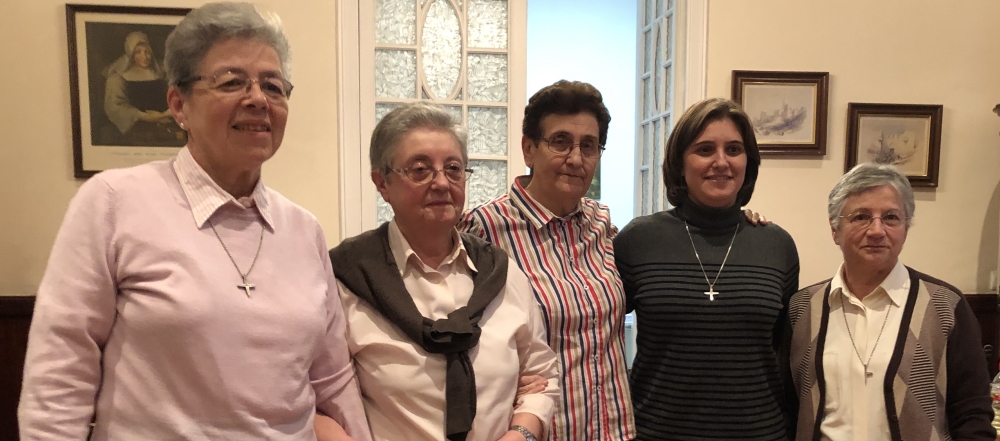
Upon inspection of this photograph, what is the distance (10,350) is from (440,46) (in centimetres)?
236

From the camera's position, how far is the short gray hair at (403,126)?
136 cm

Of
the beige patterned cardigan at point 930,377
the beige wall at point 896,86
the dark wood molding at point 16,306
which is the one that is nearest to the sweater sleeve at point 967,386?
the beige patterned cardigan at point 930,377

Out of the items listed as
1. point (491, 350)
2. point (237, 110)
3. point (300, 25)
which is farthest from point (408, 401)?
point (300, 25)

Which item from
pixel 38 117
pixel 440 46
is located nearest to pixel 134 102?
pixel 38 117

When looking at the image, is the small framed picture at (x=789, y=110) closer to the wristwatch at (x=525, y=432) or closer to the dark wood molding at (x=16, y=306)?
the wristwatch at (x=525, y=432)

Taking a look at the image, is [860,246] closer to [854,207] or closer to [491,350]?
[854,207]

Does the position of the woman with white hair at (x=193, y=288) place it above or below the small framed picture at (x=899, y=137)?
below

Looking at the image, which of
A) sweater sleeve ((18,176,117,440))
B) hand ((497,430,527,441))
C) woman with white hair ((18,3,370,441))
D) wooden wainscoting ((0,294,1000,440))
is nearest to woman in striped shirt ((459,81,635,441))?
hand ((497,430,527,441))

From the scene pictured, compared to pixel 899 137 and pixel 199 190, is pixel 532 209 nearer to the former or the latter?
pixel 199 190

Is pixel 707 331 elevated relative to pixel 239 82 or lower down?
lower down

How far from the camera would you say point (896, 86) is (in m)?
3.04

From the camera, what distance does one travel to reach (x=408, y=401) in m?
1.29

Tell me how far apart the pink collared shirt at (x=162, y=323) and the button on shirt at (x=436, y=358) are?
21cm

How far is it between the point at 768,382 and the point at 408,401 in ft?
3.30
